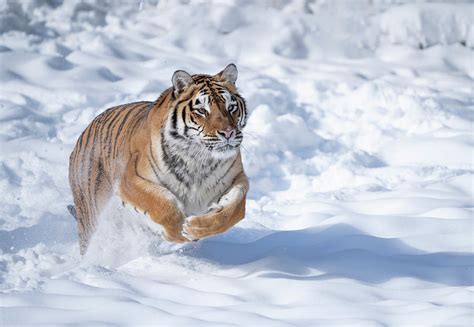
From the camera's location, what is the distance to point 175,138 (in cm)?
352

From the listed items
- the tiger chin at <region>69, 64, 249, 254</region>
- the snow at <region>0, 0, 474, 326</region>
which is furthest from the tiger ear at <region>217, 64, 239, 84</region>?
the snow at <region>0, 0, 474, 326</region>

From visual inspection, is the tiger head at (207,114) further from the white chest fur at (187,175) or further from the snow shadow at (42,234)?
the snow shadow at (42,234)

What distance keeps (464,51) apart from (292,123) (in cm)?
283

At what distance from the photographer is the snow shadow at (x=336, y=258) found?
3.55 meters

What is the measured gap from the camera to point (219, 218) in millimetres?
3309

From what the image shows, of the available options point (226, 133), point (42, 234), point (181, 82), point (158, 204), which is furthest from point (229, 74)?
point (42, 234)

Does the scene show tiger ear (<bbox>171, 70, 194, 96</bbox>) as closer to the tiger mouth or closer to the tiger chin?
the tiger chin

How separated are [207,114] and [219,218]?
0.43 meters

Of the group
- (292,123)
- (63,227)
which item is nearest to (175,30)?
(292,123)

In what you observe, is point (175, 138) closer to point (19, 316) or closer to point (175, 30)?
point (19, 316)

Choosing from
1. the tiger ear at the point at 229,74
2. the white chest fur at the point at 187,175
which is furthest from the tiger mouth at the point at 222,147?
the tiger ear at the point at 229,74

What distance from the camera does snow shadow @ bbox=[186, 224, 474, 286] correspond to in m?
3.55

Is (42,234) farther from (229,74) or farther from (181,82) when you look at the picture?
(229,74)

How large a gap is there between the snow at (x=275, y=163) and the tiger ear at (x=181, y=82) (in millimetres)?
585
